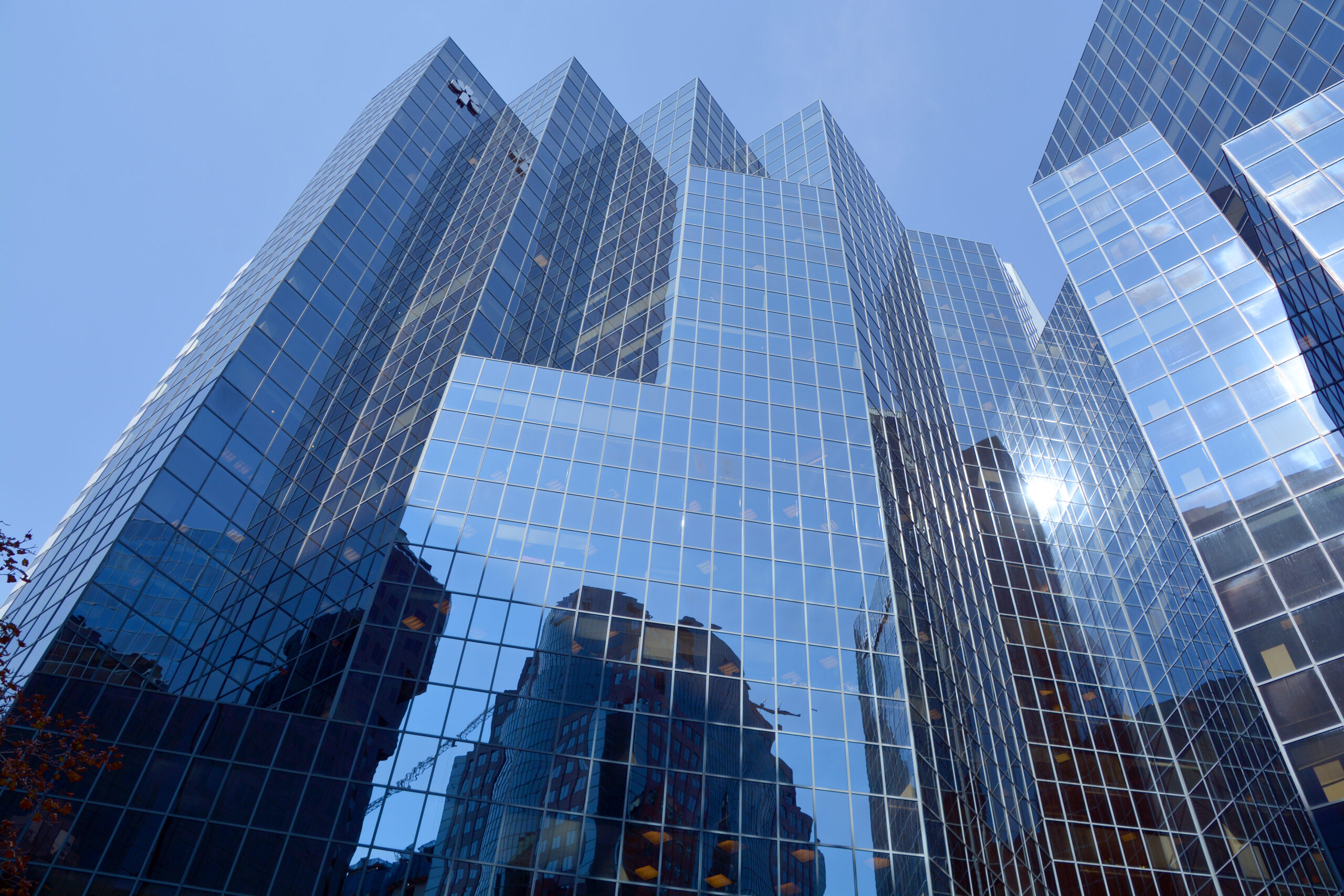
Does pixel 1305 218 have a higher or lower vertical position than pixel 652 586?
higher

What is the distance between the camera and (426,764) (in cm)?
2831

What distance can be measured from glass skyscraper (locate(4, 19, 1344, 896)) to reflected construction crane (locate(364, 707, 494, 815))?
0.48 feet

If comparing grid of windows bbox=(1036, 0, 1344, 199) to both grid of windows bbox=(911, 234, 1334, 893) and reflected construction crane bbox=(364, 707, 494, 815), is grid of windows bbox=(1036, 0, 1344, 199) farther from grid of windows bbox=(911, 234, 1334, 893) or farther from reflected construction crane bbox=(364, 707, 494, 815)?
reflected construction crane bbox=(364, 707, 494, 815)

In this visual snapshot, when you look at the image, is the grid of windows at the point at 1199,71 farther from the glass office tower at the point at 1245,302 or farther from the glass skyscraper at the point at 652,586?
the glass skyscraper at the point at 652,586

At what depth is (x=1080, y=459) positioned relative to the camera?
5431 cm

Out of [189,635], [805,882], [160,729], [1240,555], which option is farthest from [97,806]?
[1240,555]

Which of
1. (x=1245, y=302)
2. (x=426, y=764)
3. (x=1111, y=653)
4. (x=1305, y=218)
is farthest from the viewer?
(x=1111, y=653)

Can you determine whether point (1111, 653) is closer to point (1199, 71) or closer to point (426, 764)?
point (1199, 71)

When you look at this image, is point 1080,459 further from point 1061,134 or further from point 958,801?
point 958,801

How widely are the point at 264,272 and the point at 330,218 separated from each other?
17.6 feet

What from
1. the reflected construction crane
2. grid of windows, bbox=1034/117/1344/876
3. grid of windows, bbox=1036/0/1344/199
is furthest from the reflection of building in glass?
grid of windows, bbox=1036/0/1344/199

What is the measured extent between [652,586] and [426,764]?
10180 millimetres

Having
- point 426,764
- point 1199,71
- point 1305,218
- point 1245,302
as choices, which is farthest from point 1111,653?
point 426,764

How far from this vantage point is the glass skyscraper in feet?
90.1
